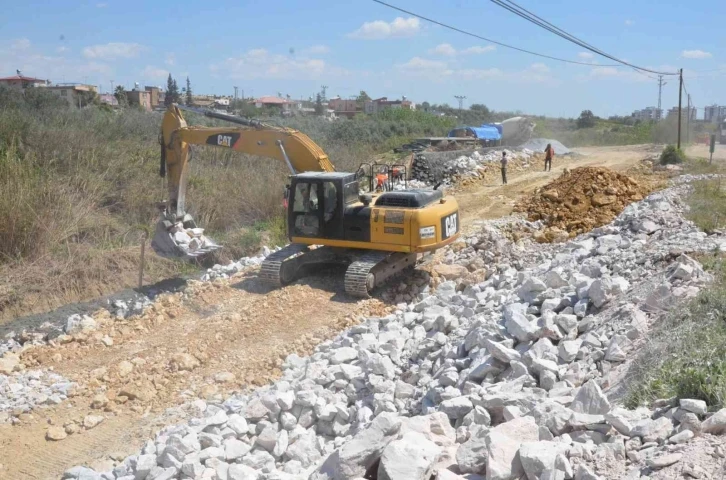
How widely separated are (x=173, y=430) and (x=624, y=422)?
422cm

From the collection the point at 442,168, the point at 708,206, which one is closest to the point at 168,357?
the point at 708,206

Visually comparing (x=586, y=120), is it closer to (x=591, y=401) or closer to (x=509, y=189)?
(x=509, y=189)

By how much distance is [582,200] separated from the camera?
16.5 meters

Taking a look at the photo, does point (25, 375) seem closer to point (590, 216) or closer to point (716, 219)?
point (716, 219)

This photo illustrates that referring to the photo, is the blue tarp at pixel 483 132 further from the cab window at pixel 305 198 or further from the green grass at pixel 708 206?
the cab window at pixel 305 198

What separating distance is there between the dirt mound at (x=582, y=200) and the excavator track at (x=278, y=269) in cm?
591

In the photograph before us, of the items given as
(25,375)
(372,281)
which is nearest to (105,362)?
(25,375)

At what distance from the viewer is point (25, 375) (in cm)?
833

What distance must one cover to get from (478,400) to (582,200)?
11.7 metres

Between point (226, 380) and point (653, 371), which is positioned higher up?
point (653, 371)

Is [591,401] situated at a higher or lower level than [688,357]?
lower

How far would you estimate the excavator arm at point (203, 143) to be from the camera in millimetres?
11836

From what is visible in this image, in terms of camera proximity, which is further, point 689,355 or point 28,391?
point 28,391

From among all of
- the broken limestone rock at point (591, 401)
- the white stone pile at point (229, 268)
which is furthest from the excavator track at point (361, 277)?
the broken limestone rock at point (591, 401)
